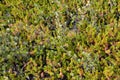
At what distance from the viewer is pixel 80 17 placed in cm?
473

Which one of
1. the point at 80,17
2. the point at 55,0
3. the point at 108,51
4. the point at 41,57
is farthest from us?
the point at 55,0

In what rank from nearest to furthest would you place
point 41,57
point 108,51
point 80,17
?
point 108,51, point 41,57, point 80,17

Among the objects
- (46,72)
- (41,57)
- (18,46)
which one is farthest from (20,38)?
(46,72)

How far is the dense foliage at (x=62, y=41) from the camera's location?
401 cm

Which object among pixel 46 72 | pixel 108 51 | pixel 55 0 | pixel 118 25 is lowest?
pixel 46 72

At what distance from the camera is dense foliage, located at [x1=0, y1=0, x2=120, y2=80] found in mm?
4008

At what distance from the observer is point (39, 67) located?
4.14m

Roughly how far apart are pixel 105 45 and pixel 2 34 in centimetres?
176

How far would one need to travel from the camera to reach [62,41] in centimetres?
433

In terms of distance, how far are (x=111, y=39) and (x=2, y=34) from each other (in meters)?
1.85

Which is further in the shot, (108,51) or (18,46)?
(18,46)

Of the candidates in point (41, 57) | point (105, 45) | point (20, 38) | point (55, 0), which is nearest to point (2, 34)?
point (20, 38)

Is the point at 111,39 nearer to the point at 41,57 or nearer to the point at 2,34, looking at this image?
the point at 41,57

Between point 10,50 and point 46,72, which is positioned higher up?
point 10,50
